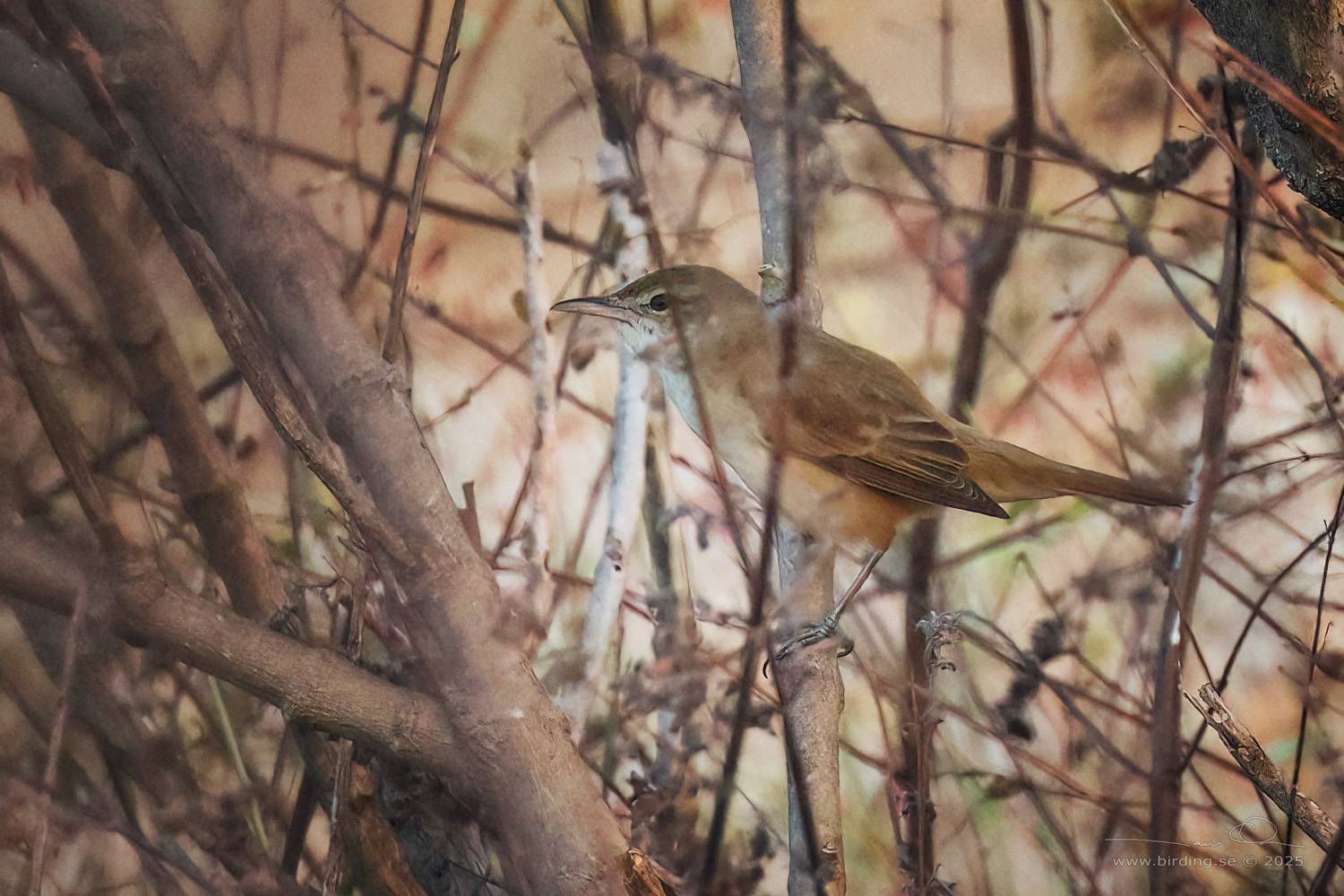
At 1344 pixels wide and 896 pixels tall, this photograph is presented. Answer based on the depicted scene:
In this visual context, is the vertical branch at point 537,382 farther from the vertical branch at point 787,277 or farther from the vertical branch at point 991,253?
the vertical branch at point 991,253

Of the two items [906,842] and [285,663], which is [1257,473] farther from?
[285,663]

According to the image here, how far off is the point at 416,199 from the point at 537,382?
0.77 ft

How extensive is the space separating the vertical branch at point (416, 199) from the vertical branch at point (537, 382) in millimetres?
102

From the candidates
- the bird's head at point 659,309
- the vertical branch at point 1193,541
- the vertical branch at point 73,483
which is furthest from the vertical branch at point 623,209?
the vertical branch at point 1193,541

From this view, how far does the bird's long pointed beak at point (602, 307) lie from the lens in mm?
979

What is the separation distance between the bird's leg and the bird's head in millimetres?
337

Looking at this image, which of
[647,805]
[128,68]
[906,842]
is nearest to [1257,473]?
[906,842]

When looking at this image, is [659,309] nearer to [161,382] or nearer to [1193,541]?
[161,382]

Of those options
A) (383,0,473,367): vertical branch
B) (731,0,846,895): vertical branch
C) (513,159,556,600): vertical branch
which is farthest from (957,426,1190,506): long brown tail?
(383,0,473,367): vertical branch

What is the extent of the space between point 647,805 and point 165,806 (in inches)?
18.4

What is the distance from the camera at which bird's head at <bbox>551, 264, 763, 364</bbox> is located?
3.16 feet

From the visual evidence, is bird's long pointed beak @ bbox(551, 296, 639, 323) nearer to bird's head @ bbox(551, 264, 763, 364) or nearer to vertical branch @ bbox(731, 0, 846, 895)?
bird's head @ bbox(551, 264, 763, 364)

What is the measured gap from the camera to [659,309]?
0.97m

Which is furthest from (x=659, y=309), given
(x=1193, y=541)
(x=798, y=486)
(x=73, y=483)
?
(x=1193, y=541)
